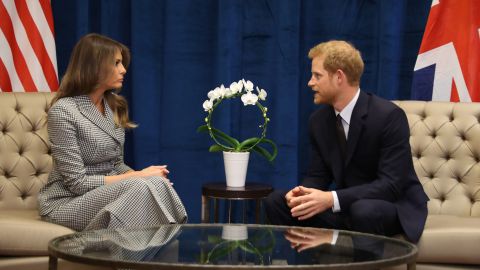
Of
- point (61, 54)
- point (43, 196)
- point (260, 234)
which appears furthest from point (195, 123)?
point (260, 234)

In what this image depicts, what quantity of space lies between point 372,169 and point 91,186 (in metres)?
1.35

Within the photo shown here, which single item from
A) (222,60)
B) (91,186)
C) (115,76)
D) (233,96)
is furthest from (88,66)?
(222,60)

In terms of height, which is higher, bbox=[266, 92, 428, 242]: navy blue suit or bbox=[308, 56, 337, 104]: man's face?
bbox=[308, 56, 337, 104]: man's face

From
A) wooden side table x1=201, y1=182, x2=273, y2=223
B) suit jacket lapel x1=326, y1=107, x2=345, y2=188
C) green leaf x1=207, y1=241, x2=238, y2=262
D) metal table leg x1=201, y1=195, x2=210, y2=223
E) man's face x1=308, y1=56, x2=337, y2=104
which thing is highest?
man's face x1=308, y1=56, x2=337, y2=104

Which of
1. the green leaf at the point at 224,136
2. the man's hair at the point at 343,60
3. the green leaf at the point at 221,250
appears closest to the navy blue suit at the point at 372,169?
the man's hair at the point at 343,60

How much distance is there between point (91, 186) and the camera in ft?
12.2

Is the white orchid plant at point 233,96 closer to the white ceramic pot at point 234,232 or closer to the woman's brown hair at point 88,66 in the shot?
the woman's brown hair at point 88,66

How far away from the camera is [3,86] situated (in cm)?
463

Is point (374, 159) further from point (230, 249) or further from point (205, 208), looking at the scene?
point (230, 249)

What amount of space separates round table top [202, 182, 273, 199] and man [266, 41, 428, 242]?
355 mm

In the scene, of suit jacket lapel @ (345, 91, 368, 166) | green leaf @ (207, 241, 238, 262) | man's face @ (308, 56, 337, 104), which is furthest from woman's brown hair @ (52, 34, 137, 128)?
green leaf @ (207, 241, 238, 262)

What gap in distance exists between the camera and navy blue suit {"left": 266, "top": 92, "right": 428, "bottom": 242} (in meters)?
3.50

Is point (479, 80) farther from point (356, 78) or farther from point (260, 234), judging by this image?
point (260, 234)

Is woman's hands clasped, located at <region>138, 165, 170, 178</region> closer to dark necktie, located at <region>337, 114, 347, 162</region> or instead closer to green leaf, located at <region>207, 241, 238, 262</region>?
dark necktie, located at <region>337, 114, 347, 162</region>
